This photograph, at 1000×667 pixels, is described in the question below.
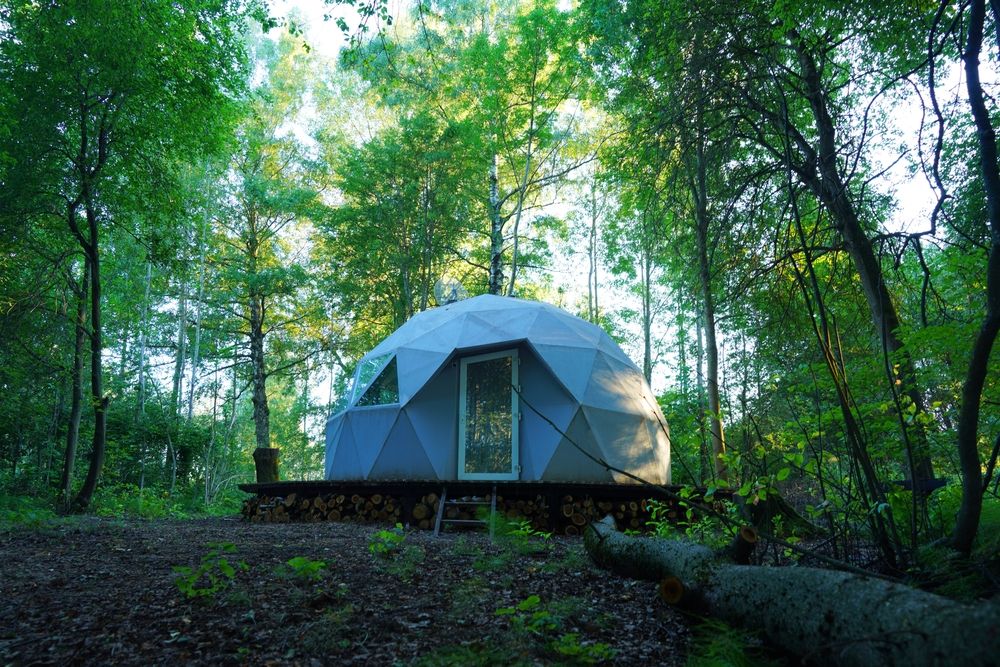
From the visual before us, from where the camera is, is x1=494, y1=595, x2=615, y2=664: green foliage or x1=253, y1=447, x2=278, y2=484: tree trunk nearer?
x1=494, y1=595, x2=615, y2=664: green foliage

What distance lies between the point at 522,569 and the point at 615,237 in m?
15.2

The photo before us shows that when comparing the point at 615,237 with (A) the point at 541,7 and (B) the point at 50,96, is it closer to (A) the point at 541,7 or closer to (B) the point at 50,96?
(A) the point at 541,7

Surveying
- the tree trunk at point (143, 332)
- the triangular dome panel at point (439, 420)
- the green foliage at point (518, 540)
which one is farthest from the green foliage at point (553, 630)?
the tree trunk at point (143, 332)

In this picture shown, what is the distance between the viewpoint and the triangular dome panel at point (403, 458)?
8.12 metres

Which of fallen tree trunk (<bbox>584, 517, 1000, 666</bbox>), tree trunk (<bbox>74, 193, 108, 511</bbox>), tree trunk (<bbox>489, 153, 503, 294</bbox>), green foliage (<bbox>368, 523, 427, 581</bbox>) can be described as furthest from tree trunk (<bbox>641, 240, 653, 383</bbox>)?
fallen tree trunk (<bbox>584, 517, 1000, 666</bbox>)

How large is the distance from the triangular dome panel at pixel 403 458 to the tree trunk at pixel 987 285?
661 cm

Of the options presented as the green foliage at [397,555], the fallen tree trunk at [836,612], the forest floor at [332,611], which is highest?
the fallen tree trunk at [836,612]

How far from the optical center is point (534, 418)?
26.8 ft

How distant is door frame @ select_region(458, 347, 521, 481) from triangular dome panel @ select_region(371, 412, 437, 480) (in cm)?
53

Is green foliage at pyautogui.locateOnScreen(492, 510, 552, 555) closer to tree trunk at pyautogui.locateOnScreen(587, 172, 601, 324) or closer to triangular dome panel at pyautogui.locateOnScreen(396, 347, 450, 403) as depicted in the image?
triangular dome panel at pyautogui.locateOnScreen(396, 347, 450, 403)

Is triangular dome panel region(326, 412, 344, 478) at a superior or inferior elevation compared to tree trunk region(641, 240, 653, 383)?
inferior

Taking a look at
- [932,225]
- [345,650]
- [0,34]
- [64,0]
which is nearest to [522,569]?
[345,650]

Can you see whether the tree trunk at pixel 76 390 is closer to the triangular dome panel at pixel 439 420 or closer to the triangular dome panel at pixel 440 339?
the triangular dome panel at pixel 440 339

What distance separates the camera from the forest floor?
2408mm
